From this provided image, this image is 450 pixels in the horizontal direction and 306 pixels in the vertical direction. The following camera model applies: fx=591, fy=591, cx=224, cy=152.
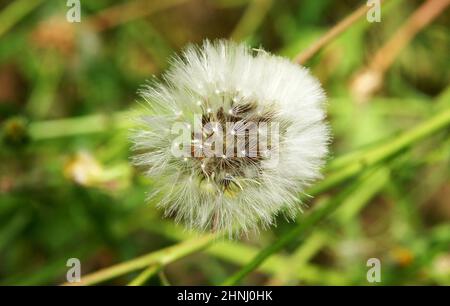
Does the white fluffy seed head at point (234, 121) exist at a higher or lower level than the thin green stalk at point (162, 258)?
higher

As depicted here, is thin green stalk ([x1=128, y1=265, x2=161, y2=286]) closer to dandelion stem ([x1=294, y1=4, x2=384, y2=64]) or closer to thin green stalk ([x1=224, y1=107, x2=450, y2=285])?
thin green stalk ([x1=224, y1=107, x2=450, y2=285])

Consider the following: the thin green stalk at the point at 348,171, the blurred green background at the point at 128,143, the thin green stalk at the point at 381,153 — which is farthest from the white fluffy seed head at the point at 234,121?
the blurred green background at the point at 128,143

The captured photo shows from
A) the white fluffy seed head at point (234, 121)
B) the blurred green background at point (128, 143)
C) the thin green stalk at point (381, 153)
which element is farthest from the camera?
the blurred green background at point (128, 143)

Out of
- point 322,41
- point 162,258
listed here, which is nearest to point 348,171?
point 322,41

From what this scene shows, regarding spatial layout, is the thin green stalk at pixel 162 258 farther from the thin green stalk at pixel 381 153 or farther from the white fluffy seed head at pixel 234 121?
the thin green stalk at pixel 381 153

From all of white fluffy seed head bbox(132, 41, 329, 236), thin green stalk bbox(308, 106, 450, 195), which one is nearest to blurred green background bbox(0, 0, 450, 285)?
thin green stalk bbox(308, 106, 450, 195)

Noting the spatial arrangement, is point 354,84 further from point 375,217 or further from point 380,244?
point 375,217
